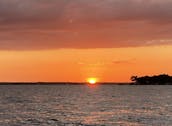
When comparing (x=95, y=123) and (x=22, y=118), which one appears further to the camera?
(x=22, y=118)

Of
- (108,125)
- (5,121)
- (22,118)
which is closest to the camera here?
(108,125)

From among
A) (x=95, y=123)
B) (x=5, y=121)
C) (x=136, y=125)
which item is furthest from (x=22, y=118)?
(x=136, y=125)

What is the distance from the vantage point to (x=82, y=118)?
72375 millimetres

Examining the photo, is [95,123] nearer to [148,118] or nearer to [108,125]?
[108,125]

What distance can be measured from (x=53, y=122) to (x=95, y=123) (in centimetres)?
607

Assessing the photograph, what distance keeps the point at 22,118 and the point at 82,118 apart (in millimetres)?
9370

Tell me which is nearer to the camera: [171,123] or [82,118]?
[171,123]

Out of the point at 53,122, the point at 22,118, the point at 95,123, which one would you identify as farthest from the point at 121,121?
the point at 22,118

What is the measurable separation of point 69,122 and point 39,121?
14.9 feet

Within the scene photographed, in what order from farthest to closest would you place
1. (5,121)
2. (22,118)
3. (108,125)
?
(22,118) < (5,121) < (108,125)

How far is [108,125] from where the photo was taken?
61.8 m

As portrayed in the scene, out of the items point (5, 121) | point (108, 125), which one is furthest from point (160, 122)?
point (5, 121)

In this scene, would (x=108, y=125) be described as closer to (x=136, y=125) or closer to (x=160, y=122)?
(x=136, y=125)

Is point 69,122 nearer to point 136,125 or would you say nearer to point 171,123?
point 136,125
